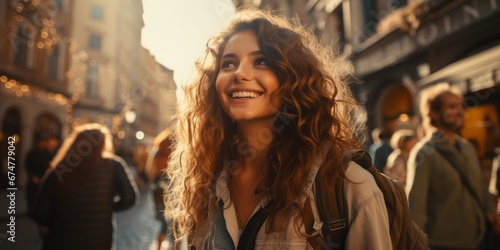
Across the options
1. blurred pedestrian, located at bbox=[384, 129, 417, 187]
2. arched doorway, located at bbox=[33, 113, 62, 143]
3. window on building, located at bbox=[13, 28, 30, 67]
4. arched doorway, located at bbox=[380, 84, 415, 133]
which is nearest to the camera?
blurred pedestrian, located at bbox=[384, 129, 417, 187]

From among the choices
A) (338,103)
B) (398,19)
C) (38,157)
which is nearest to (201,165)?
(338,103)

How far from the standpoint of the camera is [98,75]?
2681 cm

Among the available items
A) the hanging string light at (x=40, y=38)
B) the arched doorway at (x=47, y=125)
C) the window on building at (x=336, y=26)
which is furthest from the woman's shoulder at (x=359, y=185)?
the arched doorway at (x=47, y=125)

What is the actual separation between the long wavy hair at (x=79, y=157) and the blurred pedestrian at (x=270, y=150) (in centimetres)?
162

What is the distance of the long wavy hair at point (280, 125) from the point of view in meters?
1.26

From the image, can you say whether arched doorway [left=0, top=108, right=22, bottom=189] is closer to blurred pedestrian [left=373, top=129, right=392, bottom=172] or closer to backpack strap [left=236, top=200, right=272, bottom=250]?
blurred pedestrian [left=373, top=129, right=392, bottom=172]

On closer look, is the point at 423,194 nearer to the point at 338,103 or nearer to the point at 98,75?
the point at 338,103

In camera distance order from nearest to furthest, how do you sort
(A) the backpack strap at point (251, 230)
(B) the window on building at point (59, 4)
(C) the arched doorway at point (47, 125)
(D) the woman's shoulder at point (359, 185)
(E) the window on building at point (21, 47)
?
1. (D) the woman's shoulder at point (359, 185)
2. (A) the backpack strap at point (251, 230)
3. (E) the window on building at point (21, 47)
4. (C) the arched doorway at point (47, 125)
5. (B) the window on building at point (59, 4)

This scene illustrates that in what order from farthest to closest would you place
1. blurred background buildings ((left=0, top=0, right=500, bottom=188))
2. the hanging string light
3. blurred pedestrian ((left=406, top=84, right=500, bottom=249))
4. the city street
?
the hanging string light, blurred background buildings ((left=0, top=0, right=500, bottom=188)), the city street, blurred pedestrian ((left=406, top=84, right=500, bottom=249))

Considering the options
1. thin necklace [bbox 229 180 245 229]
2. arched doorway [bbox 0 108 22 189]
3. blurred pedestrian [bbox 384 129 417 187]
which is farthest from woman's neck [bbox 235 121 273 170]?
arched doorway [bbox 0 108 22 189]

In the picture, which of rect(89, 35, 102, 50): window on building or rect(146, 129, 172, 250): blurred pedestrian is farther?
rect(89, 35, 102, 50): window on building

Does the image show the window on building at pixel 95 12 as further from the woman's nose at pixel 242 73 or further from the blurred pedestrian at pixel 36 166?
the woman's nose at pixel 242 73

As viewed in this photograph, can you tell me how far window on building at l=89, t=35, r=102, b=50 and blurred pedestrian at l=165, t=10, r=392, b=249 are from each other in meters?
29.5

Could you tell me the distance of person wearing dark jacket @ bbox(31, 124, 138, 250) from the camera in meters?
2.80
